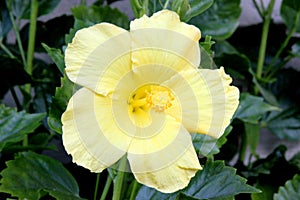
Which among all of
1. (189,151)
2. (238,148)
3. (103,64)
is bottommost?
(238,148)

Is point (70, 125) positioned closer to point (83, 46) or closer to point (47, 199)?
point (83, 46)

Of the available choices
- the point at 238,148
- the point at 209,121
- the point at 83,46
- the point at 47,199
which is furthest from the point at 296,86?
the point at 83,46

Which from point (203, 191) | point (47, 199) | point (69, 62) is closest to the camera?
point (69, 62)

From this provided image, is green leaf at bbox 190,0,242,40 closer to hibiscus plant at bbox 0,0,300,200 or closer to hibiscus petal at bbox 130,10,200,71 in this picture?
hibiscus plant at bbox 0,0,300,200

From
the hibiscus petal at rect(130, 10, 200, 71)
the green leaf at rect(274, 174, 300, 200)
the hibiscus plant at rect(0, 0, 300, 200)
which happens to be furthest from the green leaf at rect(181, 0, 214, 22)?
the green leaf at rect(274, 174, 300, 200)

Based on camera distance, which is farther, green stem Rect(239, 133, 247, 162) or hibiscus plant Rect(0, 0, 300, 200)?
green stem Rect(239, 133, 247, 162)

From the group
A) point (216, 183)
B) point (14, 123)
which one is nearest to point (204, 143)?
point (216, 183)

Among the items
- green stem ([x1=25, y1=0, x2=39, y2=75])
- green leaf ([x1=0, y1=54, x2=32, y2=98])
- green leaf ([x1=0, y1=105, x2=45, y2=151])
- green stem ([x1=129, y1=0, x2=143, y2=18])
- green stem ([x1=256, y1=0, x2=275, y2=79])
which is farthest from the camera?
green stem ([x1=256, y1=0, x2=275, y2=79])
